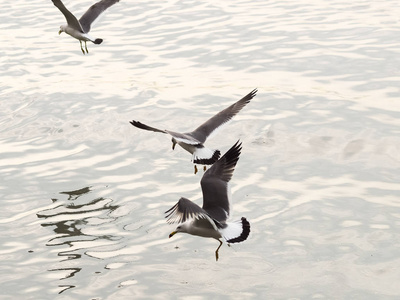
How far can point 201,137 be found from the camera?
9.77 metres

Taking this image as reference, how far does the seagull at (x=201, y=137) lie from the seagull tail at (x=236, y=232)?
130cm

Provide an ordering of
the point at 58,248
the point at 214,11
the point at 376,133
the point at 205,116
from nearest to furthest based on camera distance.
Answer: the point at 58,248
the point at 376,133
the point at 205,116
the point at 214,11

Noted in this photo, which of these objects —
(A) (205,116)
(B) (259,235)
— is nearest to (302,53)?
(A) (205,116)

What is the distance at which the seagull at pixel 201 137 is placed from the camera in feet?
29.4

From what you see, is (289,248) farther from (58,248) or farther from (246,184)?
(58,248)

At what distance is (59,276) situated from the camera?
27.7 ft

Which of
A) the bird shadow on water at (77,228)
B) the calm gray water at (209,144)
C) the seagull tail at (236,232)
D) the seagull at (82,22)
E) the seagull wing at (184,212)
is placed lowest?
the calm gray water at (209,144)

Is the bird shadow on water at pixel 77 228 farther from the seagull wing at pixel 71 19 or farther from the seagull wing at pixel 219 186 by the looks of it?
A: the seagull wing at pixel 71 19

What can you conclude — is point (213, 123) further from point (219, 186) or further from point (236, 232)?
point (236, 232)

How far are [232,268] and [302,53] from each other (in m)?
8.42

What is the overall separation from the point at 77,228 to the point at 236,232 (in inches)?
106

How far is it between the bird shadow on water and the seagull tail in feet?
5.59

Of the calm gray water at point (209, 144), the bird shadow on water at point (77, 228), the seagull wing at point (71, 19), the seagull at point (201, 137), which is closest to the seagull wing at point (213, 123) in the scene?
the seagull at point (201, 137)

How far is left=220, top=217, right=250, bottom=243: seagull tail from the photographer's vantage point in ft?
24.5
